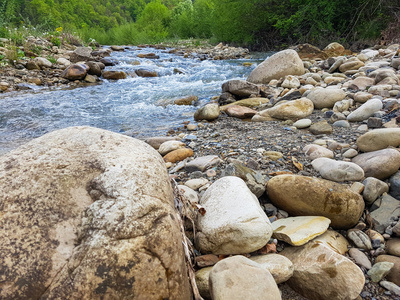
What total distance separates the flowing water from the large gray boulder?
4.07ft

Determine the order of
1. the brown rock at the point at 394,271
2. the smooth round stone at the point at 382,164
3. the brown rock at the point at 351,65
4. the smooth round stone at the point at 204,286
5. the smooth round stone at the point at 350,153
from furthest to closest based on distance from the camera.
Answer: the brown rock at the point at 351,65, the smooth round stone at the point at 350,153, the smooth round stone at the point at 382,164, the brown rock at the point at 394,271, the smooth round stone at the point at 204,286

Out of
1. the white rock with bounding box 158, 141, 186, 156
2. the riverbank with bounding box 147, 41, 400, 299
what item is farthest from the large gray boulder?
the white rock with bounding box 158, 141, 186, 156

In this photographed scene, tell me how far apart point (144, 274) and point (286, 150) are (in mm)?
2173

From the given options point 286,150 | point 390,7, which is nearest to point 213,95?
point 286,150

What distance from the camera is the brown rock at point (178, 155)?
304cm

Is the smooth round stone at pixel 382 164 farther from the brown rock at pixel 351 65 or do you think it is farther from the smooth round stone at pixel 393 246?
the brown rock at pixel 351 65

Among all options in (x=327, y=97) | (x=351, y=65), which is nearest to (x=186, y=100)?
(x=327, y=97)

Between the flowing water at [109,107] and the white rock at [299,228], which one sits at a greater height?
the white rock at [299,228]

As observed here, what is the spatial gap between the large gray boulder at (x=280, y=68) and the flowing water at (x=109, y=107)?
124cm

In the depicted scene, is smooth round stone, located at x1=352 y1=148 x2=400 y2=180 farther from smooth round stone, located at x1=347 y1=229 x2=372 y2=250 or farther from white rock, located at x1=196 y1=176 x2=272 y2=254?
white rock, located at x1=196 y1=176 x2=272 y2=254

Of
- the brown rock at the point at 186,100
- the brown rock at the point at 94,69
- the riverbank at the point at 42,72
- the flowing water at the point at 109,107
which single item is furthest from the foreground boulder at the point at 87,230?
the brown rock at the point at 94,69

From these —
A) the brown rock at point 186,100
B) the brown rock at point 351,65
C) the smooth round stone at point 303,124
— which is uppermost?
the brown rock at point 351,65

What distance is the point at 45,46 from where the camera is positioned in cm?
1155

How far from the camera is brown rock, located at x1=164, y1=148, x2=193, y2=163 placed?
3.04 m
